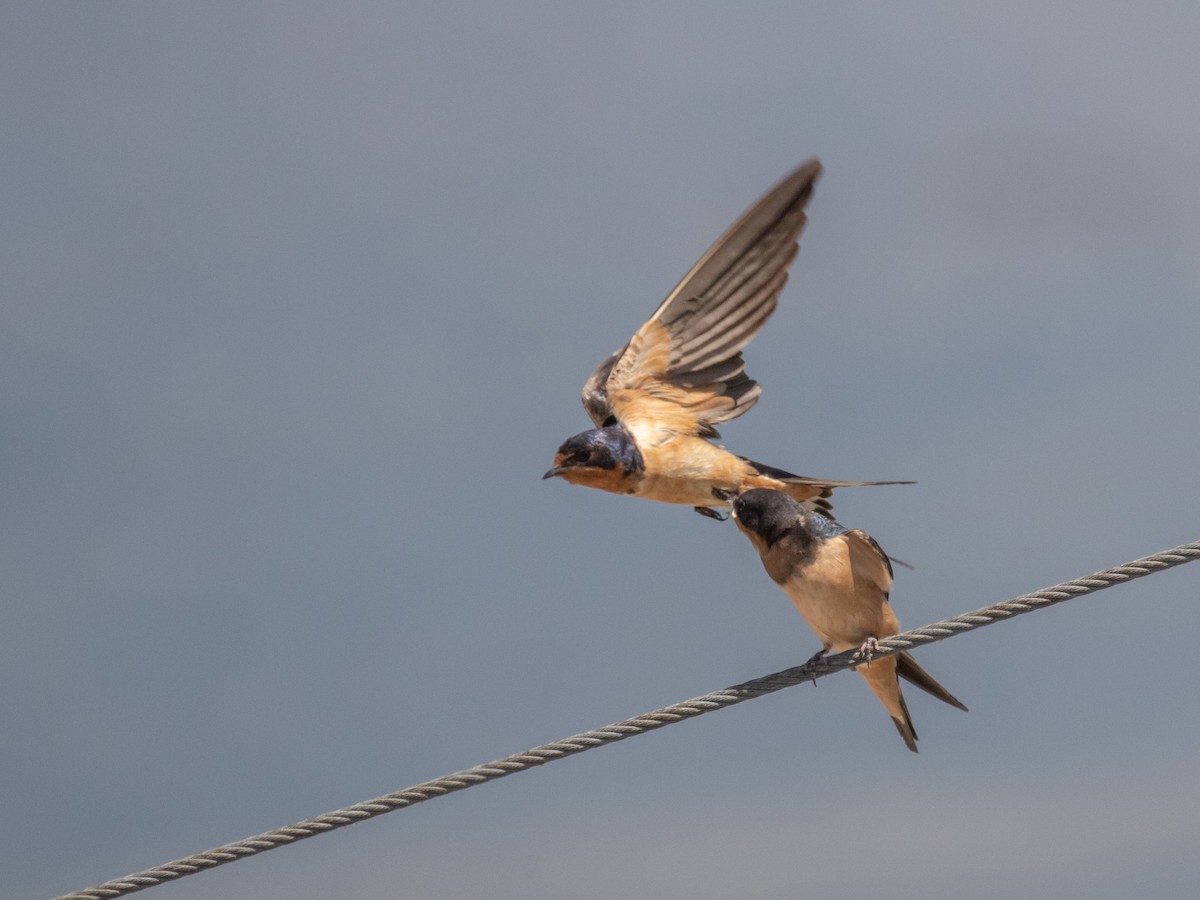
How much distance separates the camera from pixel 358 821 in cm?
374

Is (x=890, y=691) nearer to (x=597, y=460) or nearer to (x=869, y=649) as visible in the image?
(x=869, y=649)

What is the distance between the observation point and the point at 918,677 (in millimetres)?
4836

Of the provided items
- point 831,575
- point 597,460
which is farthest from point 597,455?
point 831,575

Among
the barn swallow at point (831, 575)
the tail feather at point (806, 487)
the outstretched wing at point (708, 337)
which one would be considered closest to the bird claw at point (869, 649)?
the barn swallow at point (831, 575)

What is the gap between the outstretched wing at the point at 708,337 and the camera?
5785 mm

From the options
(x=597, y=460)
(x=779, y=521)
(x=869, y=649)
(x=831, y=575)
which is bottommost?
(x=869, y=649)

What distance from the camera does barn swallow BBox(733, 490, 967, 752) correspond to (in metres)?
4.68

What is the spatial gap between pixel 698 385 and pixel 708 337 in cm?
18

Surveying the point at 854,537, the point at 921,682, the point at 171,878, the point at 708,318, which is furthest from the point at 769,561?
the point at 171,878

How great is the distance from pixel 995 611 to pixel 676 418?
2.38 m

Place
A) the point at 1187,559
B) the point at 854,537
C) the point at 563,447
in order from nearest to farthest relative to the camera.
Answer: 1. the point at 1187,559
2. the point at 854,537
3. the point at 563,447

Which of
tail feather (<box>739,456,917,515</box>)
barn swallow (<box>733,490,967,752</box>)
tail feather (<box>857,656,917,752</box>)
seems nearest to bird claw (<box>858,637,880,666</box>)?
barn swallow (<box>733,490,967,752</box>)

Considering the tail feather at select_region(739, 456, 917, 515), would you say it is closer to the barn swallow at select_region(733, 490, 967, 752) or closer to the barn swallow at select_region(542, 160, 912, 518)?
the barn swallow at select_region(542, 160, 912, 518)

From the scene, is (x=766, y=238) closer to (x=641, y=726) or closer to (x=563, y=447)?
(x=563, y=447)
